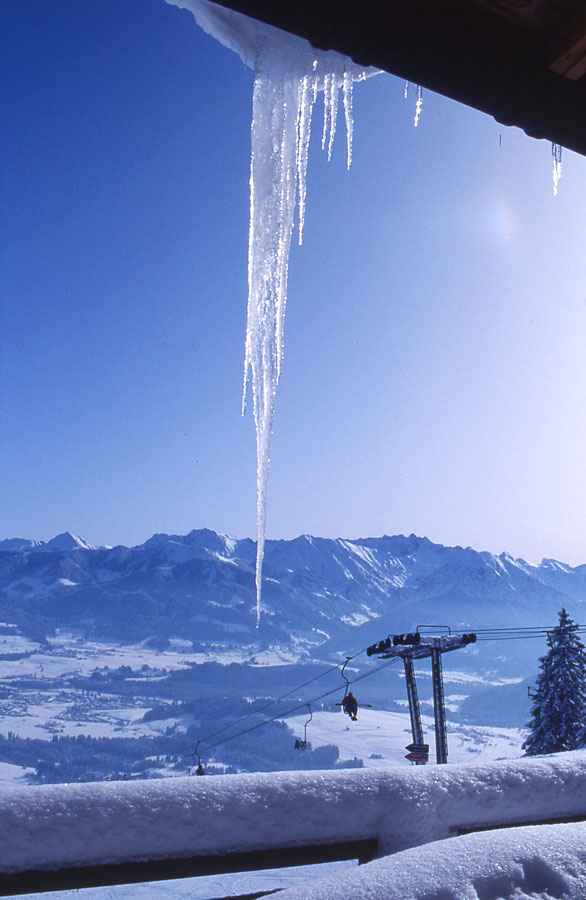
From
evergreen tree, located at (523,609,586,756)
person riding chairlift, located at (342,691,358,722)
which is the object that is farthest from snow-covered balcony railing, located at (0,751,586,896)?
evergreen tree, located at (523,609,586,756)

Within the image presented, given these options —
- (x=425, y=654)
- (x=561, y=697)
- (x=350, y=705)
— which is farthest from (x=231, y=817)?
(x=561, y=697)

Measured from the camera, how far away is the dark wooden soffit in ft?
5.27

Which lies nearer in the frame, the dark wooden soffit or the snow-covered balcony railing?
the snow-covered balcony railing

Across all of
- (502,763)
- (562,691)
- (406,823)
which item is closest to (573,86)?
(502,763)

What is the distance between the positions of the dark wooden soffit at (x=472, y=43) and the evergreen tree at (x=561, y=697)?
23.1 metres

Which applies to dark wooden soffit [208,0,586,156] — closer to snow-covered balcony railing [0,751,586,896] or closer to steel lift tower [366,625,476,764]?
snow-covered balcony railing [0,751,586,896]

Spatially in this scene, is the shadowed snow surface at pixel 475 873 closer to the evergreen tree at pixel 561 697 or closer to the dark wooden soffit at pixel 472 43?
the dark wooden soffit at pixel 472 43

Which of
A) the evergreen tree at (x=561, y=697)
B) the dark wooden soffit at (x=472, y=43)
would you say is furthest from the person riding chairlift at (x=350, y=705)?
the dark wooden soffit at (x=472, y=43)

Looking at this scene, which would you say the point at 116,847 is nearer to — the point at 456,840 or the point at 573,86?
the point at 456,840

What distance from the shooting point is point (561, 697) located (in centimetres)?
2270

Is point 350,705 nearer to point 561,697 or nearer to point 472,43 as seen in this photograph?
point 561,697

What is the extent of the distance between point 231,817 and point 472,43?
7.70ft

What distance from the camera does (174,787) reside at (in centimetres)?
139

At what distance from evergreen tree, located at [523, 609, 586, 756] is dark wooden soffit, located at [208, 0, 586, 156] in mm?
23092
